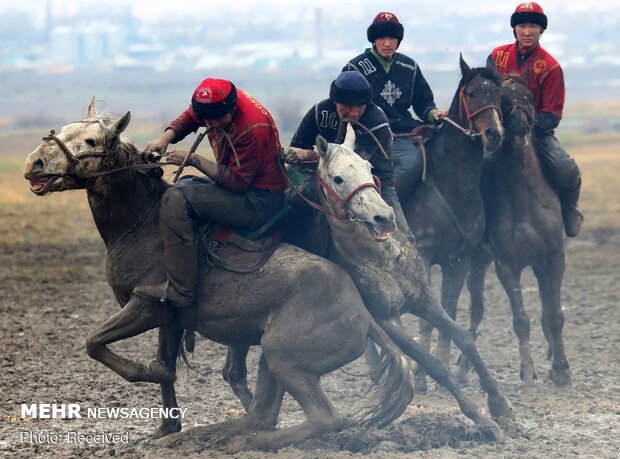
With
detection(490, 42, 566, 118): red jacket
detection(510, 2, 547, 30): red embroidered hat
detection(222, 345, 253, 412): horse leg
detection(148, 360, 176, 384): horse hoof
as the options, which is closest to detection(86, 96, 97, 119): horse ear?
detection(148, 360, 176, 384): horse hoof

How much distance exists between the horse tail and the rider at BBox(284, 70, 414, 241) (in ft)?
2.72

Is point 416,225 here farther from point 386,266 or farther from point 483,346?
point 483,346

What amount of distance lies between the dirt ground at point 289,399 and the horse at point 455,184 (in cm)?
112

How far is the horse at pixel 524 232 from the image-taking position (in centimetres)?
917

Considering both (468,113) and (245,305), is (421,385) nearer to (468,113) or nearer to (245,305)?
(468,113)

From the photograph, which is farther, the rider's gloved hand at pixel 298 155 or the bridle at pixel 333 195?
the rider's gloved hand at pixel 298 155

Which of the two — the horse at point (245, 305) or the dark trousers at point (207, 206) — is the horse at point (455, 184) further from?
the dark trousers at point (207, 206)

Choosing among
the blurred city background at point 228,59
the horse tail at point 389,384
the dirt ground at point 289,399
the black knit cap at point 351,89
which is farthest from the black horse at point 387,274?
the blurred city background at point 228,59

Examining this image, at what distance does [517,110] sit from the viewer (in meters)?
8.70

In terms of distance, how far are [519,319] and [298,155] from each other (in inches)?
133

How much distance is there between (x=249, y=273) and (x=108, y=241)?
0.97 m

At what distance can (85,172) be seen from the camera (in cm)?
680

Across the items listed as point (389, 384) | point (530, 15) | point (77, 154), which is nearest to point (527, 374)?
point (389, 384)

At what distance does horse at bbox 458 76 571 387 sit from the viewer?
917 cm
